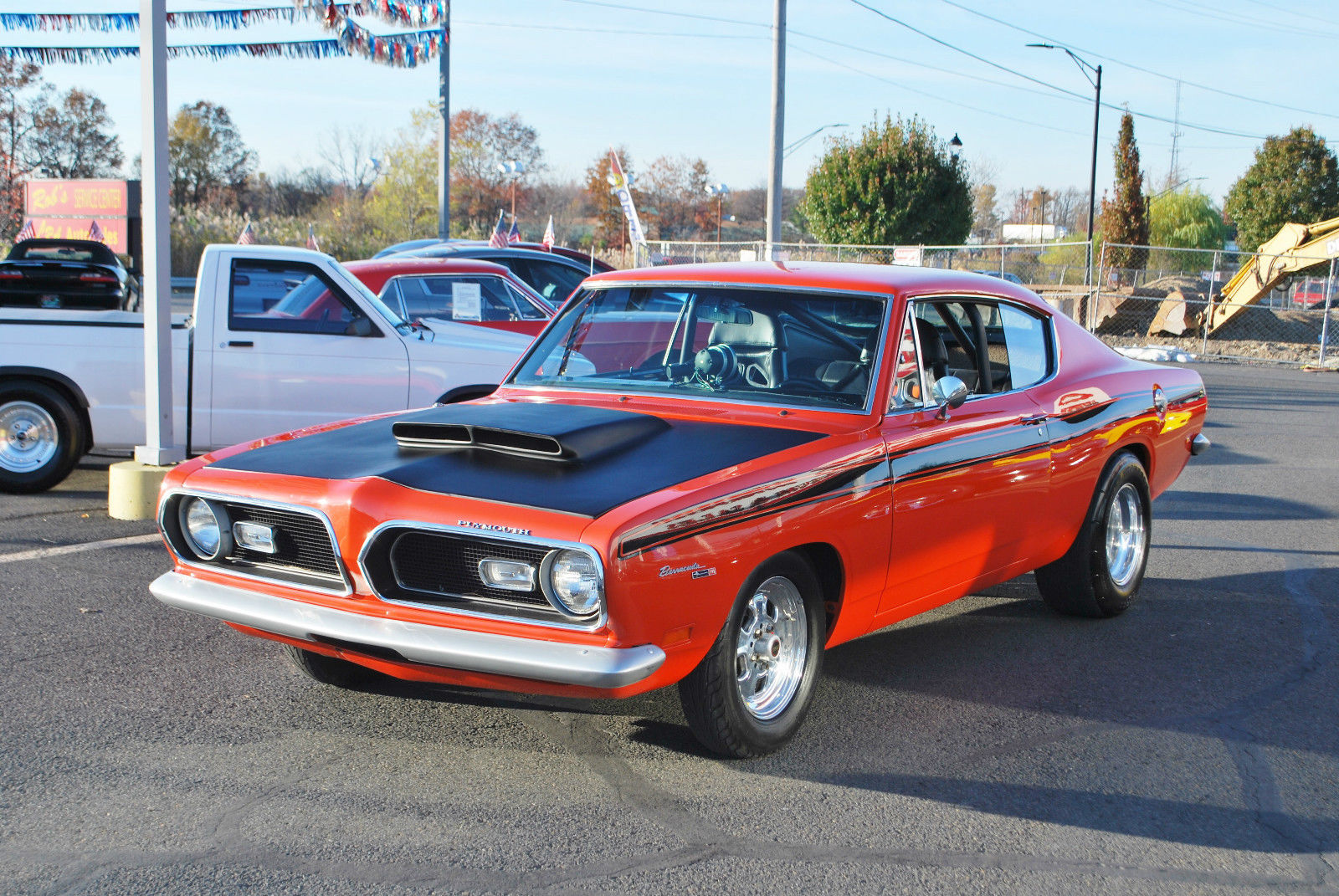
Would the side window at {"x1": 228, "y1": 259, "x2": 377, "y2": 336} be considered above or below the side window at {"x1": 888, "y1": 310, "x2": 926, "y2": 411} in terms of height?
above

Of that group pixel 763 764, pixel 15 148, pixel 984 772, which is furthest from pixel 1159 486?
pixel 15 148

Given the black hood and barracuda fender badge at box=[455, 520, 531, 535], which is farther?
the black hood

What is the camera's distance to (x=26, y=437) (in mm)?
8055

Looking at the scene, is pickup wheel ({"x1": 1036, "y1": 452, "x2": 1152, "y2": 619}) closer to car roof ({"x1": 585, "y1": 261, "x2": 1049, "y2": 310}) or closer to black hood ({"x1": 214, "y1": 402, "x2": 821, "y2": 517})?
car roof ({"x1": 585, "y1": 261, "x2": 1049, "y2": 310})

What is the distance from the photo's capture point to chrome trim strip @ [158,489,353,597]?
370 cm

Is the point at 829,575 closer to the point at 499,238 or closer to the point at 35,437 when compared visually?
the point at 35,437

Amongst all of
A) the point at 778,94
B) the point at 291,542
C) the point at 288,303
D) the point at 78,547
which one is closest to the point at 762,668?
the point at 291,542

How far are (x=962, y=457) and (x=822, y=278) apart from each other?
91 cm

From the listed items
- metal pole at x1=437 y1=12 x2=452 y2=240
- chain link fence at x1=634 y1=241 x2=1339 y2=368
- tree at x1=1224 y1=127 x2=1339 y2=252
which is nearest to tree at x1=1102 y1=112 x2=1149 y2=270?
tree at x1=1224 y1=127 x2=1339 y2=252

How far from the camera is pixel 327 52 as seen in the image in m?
15.3

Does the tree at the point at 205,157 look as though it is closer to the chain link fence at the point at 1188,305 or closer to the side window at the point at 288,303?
the chain link fence at the point at 1188,305

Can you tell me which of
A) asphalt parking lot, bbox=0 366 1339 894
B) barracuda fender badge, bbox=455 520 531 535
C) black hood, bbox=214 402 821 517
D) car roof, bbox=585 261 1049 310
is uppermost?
car roof, bbox=585 261 1049 310

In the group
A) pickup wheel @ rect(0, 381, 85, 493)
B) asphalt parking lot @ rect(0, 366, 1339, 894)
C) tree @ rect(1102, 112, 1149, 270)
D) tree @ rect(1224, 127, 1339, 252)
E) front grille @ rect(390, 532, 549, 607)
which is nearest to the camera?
asphalt parking lot @ rect(0, 366, 1339, 894)

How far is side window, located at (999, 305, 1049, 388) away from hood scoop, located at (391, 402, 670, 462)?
1900mm
